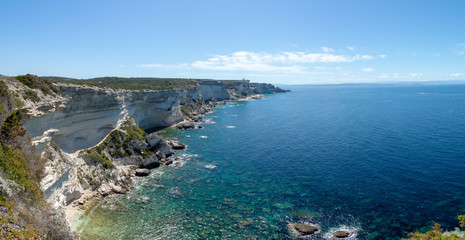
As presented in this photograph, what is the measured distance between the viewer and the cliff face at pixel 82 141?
28.0 meters

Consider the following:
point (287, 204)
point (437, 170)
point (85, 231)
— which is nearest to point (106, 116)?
point (85, 231)

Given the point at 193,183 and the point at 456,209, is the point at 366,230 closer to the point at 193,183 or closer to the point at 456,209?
the point at 456,209

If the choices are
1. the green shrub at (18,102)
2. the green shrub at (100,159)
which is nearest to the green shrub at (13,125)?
the green shrub at (18,102)

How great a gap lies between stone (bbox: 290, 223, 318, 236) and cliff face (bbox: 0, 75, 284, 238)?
2389 cm

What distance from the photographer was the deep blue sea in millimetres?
26719

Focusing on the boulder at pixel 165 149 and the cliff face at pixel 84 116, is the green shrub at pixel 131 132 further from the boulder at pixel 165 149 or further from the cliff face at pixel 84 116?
the boulder at pixel 165 149

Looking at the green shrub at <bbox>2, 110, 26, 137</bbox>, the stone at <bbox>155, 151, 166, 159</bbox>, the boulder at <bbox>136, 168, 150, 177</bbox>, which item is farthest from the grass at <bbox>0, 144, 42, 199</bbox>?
the stone at <bbox>155, 151, 166, 159</bbox>

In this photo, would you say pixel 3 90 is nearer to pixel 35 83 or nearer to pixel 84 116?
pixel 35 83

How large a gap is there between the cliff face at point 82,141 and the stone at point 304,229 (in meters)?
23.9

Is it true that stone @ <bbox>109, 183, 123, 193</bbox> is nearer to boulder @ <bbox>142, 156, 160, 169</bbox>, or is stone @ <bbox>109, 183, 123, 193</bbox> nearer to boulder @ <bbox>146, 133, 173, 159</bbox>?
boulder @ <bbox>142, 156, 160, 169</bbox>

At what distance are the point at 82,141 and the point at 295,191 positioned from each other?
33.0 m

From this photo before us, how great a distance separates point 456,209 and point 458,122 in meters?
61.8

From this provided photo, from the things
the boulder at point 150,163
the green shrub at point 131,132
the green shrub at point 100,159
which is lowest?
the boulder at point 150,163

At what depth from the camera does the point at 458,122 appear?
73.8m
